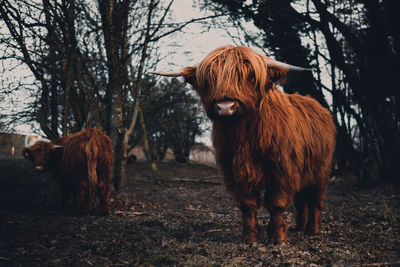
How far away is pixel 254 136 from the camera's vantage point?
3244mm

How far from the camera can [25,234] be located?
12.2 ft

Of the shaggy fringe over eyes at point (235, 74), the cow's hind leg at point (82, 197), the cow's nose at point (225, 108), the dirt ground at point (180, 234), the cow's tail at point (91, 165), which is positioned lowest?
the dirt ground at point (180, 234)

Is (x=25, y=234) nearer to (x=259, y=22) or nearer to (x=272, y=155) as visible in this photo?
(x=272, y=155)

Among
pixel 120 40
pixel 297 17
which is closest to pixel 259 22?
pixel 297 17

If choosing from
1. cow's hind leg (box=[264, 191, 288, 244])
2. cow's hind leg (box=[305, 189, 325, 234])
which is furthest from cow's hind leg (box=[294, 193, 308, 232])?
cow's hind leg (box=[264, 191, 288, 244])

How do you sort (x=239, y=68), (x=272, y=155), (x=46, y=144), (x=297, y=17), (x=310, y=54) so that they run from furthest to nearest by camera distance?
(x=310, y=54) → (x=297, y=17) → (x=46, y=144) → (x=272, y=155) → (x=239, y=68)

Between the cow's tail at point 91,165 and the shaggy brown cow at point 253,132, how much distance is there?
245cm

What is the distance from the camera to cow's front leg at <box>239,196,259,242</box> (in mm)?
3334

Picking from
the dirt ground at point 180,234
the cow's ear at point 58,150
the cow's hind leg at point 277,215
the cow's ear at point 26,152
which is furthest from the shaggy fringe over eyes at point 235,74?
the cow's ear at point 26,152

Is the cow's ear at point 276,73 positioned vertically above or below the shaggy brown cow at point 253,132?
above

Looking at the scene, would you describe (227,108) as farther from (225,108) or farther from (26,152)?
(26,152)

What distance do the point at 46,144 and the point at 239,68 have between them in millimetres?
4299

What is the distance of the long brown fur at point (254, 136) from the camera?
2.99m

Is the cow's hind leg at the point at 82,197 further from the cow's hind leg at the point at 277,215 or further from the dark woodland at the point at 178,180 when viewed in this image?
the cow's hind leg at the point at 277,215
